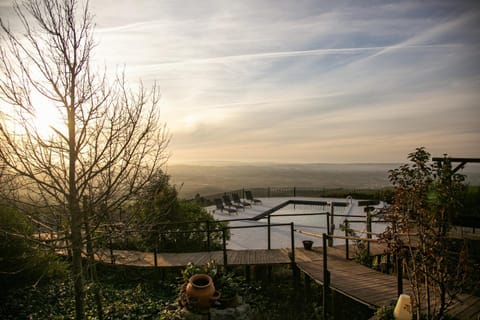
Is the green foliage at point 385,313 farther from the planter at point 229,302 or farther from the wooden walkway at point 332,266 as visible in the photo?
the planter at point 229,302

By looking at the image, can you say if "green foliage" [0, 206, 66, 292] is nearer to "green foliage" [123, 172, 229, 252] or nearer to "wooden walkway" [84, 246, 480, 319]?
"wooden walkway" [84, 246, 480, 319]

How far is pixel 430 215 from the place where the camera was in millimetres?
4238

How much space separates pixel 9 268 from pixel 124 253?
3.19 meters

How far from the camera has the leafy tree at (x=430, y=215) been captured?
13.4 ft

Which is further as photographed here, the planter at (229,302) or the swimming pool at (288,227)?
the swimming pool at (288,227)

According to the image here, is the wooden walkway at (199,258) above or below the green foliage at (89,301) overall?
above

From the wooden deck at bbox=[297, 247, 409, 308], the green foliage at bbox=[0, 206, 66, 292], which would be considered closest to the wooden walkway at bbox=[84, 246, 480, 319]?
the wooden deck at bbox=[297, 247, 409, 308]

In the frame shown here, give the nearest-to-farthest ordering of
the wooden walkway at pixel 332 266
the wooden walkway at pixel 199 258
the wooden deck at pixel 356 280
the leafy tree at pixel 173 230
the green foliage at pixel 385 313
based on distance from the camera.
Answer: the green foliage at pixel 385 313
the wooden walkway at pixel 332 266
the wooden deck at pixel 356 280
the wooden walkway at pixel 199 258
the leafy tree at pixel 173 230

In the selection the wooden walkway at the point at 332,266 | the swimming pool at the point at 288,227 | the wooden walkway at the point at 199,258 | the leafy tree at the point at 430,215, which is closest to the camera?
the leafy tree at the point at 430,215

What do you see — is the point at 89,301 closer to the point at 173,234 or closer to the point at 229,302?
the point at 173,234

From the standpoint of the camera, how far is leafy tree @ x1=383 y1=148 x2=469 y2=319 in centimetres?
409

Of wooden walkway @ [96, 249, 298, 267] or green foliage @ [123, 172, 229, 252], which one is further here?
green foliage @ [123, 172, 229, 252]

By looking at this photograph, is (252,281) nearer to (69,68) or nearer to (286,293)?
(286,293)

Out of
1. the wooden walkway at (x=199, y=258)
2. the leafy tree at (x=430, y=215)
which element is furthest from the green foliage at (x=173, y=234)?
the leafy tree at (x=430, y=215)
